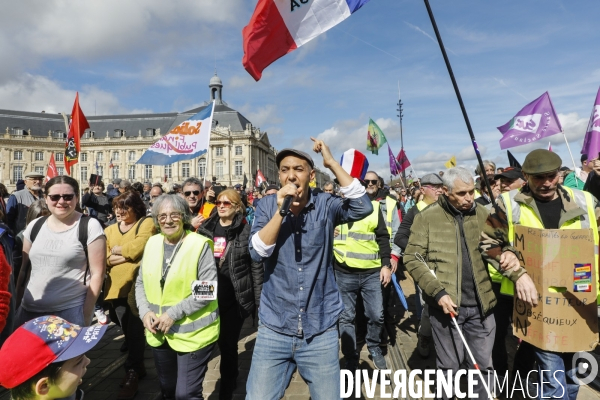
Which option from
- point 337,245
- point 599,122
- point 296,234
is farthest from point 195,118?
point 599,122

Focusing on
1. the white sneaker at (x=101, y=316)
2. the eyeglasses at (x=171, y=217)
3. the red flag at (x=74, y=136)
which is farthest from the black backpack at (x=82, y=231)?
the red flag at (x=74, y=136)

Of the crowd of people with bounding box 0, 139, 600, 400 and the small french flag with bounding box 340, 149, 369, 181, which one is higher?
the small french flag with bounding box 340, 149, 369, 181

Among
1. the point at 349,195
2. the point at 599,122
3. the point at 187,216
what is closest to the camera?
the point at 349,195

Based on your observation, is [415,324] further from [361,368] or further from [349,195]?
[349,195]

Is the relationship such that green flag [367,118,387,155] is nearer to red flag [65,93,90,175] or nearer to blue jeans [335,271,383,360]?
red flag [65,93,90,175]

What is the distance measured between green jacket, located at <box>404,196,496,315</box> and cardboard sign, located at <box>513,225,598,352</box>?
498 millimetres

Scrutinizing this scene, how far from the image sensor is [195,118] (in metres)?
7.09

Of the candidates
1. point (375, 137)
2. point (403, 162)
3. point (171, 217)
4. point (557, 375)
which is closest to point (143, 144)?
point (403, 162)

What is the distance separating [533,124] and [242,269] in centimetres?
676

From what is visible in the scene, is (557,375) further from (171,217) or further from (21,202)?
(21,202)

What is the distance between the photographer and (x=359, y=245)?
4.61 m

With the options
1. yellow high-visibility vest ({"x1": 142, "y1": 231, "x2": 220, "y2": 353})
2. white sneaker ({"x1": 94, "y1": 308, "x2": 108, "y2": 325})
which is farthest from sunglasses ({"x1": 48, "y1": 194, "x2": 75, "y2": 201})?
white sneaker ({"x1": 94, "y1": 308, "x2": 108, "y2": 325})

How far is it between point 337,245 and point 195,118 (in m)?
3.93

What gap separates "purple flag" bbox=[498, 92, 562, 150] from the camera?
7457 millimetres
